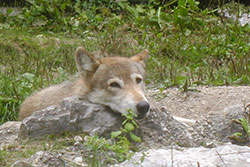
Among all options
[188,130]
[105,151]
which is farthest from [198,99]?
[105,151]

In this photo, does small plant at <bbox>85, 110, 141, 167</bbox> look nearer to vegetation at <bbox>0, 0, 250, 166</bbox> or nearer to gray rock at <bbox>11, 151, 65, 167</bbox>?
gray rock at <bbox>11, 151, 65, 167</bbox>

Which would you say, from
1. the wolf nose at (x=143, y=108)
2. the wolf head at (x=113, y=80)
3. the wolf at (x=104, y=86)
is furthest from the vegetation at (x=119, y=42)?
the wolf nose at (x=143, y=108)

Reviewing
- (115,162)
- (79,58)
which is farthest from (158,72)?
(115,162)

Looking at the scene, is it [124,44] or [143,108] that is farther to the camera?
[124,44]

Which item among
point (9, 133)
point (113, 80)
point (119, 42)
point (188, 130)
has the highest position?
point (113, 80)

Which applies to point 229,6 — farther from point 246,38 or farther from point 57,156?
point 57,156

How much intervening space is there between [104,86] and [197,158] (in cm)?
202

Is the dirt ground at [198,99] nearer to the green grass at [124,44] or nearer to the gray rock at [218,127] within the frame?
the green grass at [124,44]

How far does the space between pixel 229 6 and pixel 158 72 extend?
4.60 meters

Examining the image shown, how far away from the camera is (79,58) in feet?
19.7

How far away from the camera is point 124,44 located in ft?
33.0

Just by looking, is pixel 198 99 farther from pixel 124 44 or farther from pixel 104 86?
pixel 124 44

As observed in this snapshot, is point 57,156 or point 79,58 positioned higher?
point 79,58

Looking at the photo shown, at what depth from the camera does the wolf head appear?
5391mm
